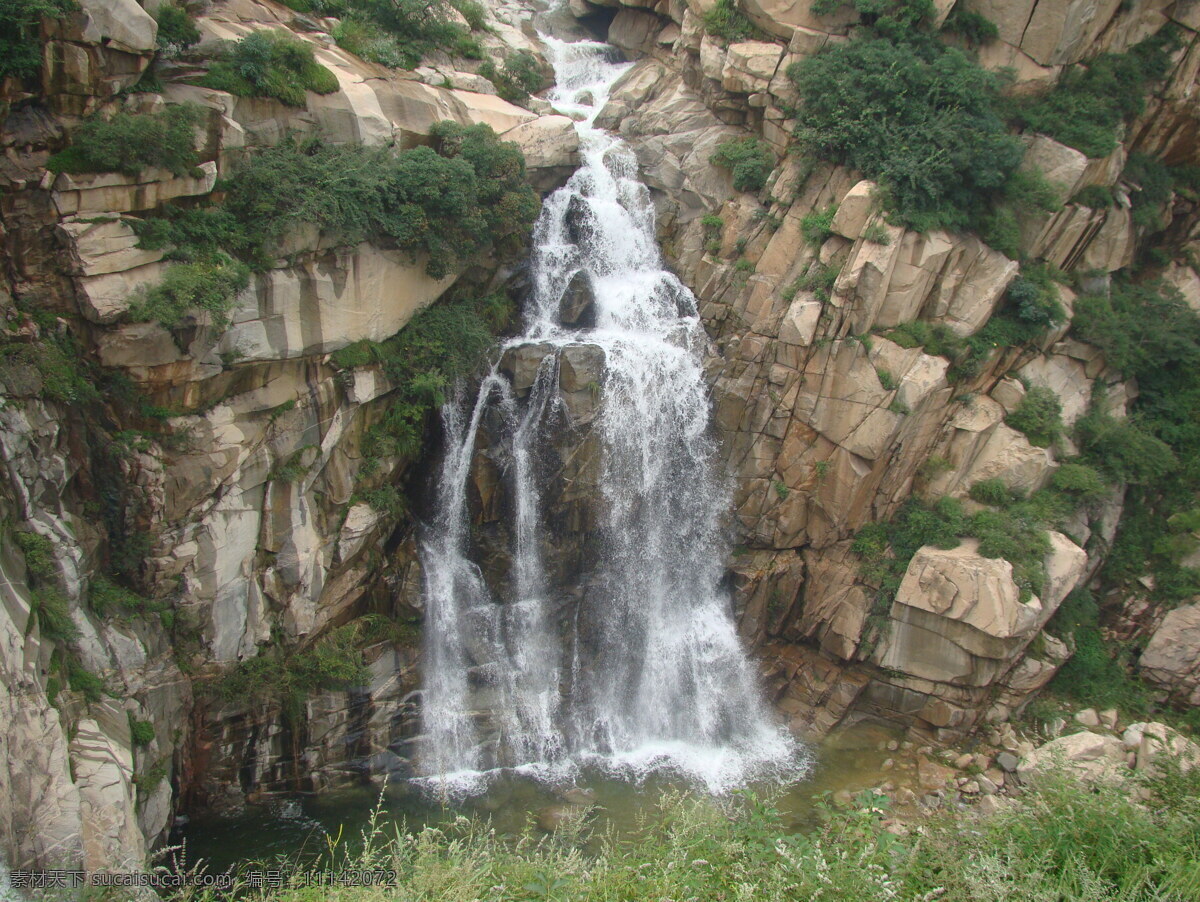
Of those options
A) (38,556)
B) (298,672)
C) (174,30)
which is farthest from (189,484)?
(174,30)

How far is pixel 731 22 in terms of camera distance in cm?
2069

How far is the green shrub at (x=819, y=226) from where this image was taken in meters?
18.6

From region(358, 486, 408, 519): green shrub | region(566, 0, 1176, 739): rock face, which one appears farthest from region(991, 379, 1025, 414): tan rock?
region(358, 486, 408, 519): green shrub

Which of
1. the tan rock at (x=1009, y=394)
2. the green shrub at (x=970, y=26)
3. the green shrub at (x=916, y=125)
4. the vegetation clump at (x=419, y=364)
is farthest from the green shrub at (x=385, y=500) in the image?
the green shrub at (x=970, y=26)

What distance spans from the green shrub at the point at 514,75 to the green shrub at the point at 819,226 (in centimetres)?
931

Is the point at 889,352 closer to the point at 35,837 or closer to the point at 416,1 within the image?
the point at 416,1

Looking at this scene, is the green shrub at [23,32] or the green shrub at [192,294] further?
the green shrub at [192,294]

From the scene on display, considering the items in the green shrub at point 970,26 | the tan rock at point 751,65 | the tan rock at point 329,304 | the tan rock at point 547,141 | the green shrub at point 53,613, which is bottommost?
the green shrub at point 53,613

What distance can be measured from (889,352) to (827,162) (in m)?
5.36

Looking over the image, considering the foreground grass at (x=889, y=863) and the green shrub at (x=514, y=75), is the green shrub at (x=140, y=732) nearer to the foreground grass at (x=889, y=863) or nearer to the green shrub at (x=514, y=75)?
the foreground grass at (x=889, y=863)

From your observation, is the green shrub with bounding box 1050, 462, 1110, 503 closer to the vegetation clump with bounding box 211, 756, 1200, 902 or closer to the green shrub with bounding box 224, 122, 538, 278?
the vegetation clump with bounding box 211, 756, 1200, 902

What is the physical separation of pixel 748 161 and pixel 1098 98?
8.81 meters

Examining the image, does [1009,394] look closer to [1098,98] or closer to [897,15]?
[1098,98]

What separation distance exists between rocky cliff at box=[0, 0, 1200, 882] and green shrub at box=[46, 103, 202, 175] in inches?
7.7
